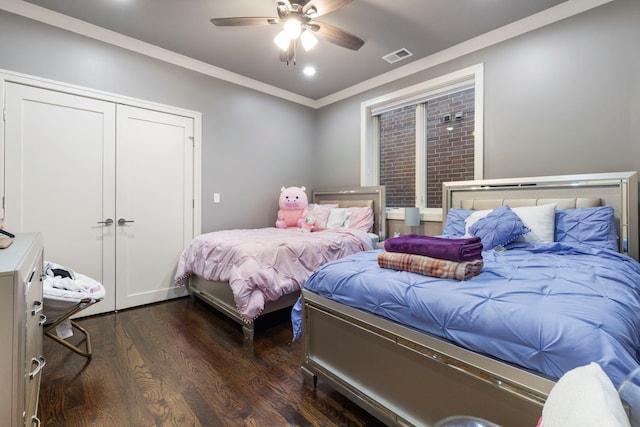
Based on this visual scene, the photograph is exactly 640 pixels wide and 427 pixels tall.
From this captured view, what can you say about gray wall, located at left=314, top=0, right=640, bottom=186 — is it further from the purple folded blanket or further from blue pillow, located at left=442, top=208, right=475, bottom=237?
the purple folded blanket

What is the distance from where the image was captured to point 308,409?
165 centimetres

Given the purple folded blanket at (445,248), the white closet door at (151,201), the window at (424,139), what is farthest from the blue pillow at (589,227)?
the white closet door at (151,201)

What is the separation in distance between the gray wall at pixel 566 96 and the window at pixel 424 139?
19 centimetres

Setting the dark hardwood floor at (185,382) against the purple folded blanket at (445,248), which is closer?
the purple folded blanket at (445,248)

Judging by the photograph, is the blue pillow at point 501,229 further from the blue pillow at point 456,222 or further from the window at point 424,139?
the window at point 424,139

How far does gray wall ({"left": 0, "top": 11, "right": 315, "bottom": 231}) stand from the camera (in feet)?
8.90

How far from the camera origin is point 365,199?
4.15 metres

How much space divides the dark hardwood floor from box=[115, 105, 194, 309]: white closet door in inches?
25.2

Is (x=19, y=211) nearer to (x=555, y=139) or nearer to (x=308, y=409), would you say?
(x=308, y=409)

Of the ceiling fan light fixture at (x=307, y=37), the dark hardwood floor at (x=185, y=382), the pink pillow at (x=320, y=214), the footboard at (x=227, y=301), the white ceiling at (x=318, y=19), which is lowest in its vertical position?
the dark hardwood floor at (x=185, y=382)

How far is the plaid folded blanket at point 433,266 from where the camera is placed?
55.7 inches

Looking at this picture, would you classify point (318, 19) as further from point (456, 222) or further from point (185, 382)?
point (185, 382)

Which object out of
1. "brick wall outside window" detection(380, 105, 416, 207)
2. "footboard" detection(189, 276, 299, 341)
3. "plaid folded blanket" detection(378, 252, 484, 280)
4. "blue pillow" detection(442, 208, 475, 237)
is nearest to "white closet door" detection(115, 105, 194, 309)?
"footboard" detection(189, 276, 299, 341)

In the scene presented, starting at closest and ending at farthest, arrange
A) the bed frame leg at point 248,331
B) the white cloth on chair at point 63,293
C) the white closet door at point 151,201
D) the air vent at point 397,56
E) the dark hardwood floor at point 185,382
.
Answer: the dark hardwood floor at point 185,382 < the white cloth on chair at point 63,293 < the bed frame leg at point 248,331 < the white closet door at point 151,201 < the air vent at point 397,56
